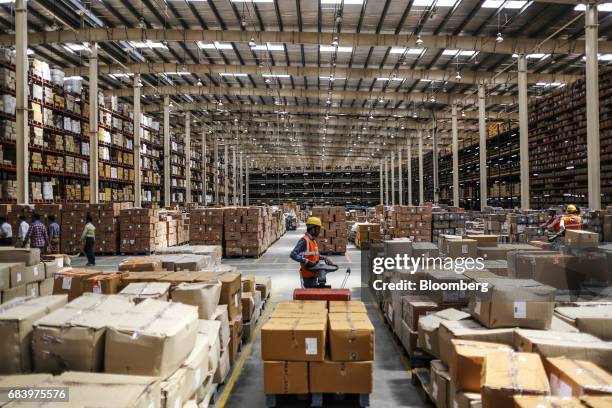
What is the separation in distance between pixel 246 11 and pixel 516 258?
10.8 meters

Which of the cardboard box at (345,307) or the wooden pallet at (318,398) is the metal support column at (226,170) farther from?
the wooden pallet at (318,398)

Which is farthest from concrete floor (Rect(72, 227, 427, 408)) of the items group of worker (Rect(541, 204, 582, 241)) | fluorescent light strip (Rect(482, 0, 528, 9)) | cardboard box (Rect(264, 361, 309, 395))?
A: fluorescent light strip (Rect(482, 0, 528, 9))

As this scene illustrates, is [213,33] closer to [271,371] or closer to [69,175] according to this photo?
[69,175]

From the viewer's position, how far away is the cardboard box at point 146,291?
411 cm

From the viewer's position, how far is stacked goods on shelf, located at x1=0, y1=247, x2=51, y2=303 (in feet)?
18.6

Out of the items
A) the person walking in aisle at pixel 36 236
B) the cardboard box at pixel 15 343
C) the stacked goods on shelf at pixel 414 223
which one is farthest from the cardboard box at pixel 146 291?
the stacked goods on shelf at pixel 414 223

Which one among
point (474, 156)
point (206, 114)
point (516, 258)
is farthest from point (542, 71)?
point (206, 114)

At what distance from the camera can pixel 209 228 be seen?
48.8ft

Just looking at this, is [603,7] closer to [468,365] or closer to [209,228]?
[209,228]

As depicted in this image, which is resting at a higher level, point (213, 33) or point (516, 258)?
point (213, 33)

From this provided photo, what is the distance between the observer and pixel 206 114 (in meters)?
28.5

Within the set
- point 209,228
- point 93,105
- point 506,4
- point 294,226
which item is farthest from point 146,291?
point 294,226

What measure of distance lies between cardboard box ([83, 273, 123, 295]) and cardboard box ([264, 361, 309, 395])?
7.55 ft

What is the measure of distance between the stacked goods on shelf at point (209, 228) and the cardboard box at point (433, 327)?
11034 millimetres
